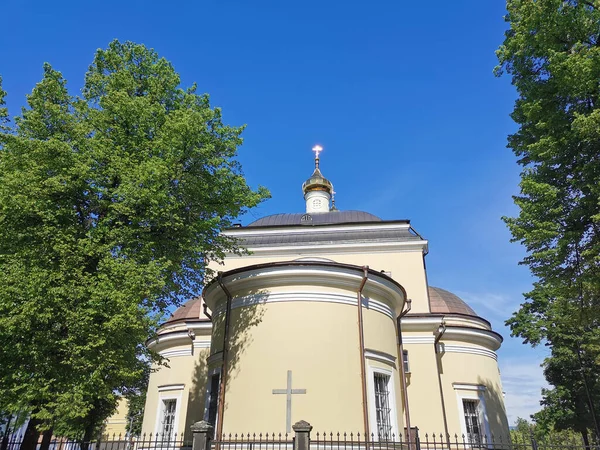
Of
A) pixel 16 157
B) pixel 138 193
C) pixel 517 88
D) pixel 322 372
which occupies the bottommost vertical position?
pixel 322 372

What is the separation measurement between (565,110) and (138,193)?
9912 millimetres

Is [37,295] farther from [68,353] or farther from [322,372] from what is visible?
[322,372]

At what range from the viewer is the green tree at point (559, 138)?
9.06m

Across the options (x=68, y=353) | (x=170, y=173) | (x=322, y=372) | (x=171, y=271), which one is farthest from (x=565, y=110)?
(x=68, y=353)

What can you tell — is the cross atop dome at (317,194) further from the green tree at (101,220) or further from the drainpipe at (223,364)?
the drainpipe at (223,364)

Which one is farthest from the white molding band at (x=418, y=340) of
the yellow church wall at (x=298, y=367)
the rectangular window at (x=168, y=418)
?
the rectangular window at (x=168, y=418)

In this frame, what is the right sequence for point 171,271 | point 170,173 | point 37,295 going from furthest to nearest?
point 171,271
point 170,173
point 37,295

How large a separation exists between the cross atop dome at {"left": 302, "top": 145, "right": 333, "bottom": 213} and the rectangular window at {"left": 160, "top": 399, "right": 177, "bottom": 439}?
37.3 ft

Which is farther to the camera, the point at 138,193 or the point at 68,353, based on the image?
the point at 138,193

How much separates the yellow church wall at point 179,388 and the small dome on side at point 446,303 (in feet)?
29.0

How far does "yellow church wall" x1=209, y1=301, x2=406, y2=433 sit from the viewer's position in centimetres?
917

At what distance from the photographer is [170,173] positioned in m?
9.77

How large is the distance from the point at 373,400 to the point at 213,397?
4005 mm

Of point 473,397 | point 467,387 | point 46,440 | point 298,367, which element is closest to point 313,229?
point 467,387
